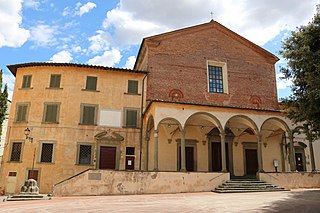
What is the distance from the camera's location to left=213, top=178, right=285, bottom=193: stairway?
15.9m

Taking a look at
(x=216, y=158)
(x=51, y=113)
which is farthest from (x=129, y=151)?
(x=216, y=158)

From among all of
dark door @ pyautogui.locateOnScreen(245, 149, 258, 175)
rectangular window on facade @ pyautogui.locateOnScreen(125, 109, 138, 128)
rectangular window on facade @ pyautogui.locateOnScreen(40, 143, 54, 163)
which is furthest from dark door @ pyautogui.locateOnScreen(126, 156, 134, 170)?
dark door @ pyautogui.locateOnScreen(245, 149, 258, 175)

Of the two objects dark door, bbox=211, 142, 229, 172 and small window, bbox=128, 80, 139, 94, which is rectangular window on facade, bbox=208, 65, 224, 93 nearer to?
dark door, bbox=211, 142, 229, 172

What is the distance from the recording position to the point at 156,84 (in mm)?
21156

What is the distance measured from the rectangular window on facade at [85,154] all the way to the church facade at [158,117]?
68 mm

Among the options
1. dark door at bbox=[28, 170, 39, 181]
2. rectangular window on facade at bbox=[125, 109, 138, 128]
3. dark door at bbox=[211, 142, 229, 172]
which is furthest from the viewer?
dark door at bbox=[211, 142, 229, 172]

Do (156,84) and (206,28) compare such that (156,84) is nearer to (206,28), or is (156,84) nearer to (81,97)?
(81,97)

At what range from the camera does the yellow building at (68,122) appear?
61.0ft

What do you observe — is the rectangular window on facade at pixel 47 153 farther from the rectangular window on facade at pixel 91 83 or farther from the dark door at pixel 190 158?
the dark door at pixel 190 158

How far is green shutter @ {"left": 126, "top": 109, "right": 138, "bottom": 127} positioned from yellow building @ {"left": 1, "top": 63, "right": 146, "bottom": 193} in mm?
73

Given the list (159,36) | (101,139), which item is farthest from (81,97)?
(159,36)

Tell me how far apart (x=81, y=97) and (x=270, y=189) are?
14.1 meters

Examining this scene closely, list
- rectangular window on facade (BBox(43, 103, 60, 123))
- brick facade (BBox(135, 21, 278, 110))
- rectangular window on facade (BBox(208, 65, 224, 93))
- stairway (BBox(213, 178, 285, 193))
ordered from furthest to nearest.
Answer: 1. rectangular window on facade (BBox(208, 65, 224, 93))
2. brick facade (BBox(135, 21, 278, 110))
3. rectangular window on facade (BBox(43, 103, 60, 123))
4. stairway (BBox(213, 178, 285, 193))

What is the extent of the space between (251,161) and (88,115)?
519 inches
